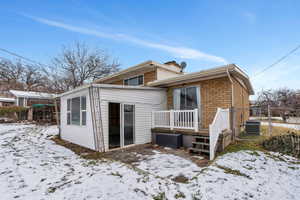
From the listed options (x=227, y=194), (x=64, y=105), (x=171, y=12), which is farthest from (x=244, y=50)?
(x=64, y=105)

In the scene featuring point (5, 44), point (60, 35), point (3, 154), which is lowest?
point (3, 154)

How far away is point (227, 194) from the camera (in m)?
2.74

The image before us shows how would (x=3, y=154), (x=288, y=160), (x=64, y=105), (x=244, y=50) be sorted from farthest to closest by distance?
1. (x=244, y=50)
2. (x=64, y=105)
3. (x=3, y=154)
4. (x=288, y=160)

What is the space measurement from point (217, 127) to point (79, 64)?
16.8 meters

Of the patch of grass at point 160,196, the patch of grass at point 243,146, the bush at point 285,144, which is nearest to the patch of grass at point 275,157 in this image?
the patch of grass at point 243,146

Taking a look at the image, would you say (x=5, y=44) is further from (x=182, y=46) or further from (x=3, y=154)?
(x=182, y=46)

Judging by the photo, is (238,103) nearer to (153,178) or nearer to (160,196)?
(153,178)

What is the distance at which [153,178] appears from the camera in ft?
11.0

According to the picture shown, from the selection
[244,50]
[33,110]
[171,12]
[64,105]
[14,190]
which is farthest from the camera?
[33,110]

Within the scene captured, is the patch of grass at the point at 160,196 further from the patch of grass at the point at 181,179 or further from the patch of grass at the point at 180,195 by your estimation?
the patch of grass at the point at 181,179

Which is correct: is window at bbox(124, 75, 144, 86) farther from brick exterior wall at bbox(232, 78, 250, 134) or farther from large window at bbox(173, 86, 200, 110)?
brick exterior wall at bbox(232, 78, 250, 134)

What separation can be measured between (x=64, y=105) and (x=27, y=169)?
497 centimetres

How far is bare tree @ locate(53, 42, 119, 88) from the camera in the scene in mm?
16719

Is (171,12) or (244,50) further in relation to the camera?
(244,50)
